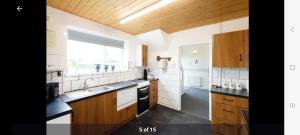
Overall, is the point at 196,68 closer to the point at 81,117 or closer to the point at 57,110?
the point at 81,117

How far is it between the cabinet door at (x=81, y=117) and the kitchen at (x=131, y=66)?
0.04 ft

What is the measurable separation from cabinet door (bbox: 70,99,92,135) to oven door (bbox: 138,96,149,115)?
1151mm

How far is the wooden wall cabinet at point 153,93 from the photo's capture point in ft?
10.0

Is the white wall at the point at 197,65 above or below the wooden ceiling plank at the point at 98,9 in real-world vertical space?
below

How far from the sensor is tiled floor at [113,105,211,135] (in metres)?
2.01

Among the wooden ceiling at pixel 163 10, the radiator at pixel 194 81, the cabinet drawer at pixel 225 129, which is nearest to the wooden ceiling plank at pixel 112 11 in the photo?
the wooden ceiling at pixel 163 10

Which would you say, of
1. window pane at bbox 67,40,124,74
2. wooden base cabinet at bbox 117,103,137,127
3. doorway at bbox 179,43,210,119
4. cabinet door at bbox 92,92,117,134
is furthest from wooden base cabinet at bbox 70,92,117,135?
doorway at bbox 179,43,210,119

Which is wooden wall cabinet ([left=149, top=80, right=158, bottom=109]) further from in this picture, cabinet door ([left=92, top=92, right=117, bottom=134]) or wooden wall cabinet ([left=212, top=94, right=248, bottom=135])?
wooden wall cabinet ([left=212, top=94, right=248, bottom=135])

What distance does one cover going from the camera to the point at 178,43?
9.65ft

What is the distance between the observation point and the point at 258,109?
0.25 m

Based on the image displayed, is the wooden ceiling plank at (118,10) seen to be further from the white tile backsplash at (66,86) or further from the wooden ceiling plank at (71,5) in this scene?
the white tile backsplash at (66,86)

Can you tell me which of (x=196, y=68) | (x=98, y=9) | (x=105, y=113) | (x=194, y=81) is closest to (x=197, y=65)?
(x=196, y=68)
